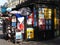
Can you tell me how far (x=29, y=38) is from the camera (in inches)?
1069

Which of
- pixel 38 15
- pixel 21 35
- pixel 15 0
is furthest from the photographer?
pixel 15 0

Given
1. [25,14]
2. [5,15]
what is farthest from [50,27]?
[5,15]

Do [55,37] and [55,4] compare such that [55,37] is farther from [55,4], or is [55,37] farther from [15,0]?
[15,0]

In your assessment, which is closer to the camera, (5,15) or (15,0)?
(5,15)

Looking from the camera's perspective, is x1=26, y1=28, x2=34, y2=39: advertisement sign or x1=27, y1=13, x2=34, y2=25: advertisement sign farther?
x1=27, y1=13, x2=34, y2=25: advertisement sign

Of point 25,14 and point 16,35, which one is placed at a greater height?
point 25,14

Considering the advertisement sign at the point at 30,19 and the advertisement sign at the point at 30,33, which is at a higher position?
the advertisement sign at the point at 30,19

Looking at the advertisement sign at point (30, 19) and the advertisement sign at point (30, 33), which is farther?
the advertisement sign at point (30, 19)

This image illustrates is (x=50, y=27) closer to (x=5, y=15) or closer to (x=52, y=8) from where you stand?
(x=52, y=8)

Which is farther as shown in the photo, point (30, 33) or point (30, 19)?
point (30, 19)

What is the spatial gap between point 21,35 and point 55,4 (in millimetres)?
5035

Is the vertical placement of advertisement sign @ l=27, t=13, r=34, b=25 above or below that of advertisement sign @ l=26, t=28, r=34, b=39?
above

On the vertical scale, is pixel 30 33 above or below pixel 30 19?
below

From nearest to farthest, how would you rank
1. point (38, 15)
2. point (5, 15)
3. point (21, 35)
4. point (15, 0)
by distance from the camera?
point (21, 35)
point (38, 15)
point (5, 15)
point (15, 0)
